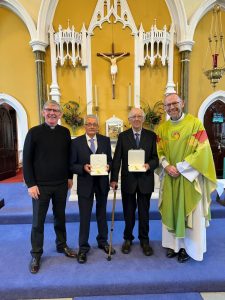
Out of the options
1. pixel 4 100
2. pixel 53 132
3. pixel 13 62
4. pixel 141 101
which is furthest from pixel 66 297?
pixel 13 62

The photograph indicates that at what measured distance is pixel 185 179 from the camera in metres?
2.25

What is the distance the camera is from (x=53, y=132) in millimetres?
2166

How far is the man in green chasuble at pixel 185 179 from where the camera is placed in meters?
2.17

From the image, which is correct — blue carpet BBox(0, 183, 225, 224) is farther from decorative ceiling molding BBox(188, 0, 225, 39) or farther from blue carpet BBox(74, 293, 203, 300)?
decorative ceiling molding BBox(188, 0, 225, 39)

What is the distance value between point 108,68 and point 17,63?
6.09 feet

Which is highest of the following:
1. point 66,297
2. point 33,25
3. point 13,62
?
point 33,25

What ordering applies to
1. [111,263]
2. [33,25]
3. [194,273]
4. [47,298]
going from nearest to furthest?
[47,298] → [194,273] → [111,263] → [33,25]

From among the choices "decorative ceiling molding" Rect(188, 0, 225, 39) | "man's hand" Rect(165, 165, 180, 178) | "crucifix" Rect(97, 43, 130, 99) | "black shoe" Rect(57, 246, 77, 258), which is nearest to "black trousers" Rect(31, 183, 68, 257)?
"black shoe" Rect(57, 246, 77, 258)

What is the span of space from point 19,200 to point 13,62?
2780 millimetres

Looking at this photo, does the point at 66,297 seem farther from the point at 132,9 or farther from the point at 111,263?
the point at 132,9

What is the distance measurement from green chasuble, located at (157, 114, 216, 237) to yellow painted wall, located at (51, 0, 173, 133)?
2491 mm

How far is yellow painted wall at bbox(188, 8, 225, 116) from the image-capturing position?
15.4 feet

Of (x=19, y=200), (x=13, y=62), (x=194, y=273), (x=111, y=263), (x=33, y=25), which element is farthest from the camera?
(x=13, y=62)

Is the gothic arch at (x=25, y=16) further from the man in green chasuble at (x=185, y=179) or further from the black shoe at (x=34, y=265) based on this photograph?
the black shoe at (x=34, y=265)
